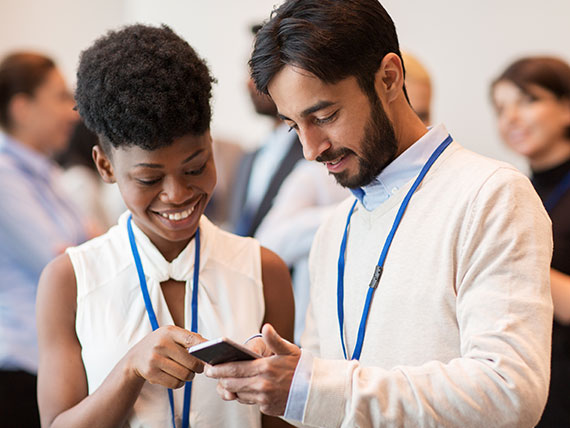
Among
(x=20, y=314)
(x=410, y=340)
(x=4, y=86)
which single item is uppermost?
(x=4, y=86)

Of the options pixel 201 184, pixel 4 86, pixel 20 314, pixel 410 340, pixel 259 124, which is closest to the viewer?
pixel 410 340

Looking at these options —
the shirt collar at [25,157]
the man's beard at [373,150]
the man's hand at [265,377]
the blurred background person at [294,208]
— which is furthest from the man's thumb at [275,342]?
the shirt collar at [25,157]

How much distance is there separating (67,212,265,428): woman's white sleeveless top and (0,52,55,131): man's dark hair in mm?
1824

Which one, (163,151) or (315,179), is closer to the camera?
(163,151)

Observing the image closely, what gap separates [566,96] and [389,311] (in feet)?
5.35

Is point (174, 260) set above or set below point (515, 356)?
above

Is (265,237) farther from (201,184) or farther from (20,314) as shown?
(201,184)

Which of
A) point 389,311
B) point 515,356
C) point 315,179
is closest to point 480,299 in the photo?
point 515,356

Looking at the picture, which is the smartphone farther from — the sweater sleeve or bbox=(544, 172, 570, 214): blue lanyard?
bbox=(544, 172, 570, 214): blue lanyard

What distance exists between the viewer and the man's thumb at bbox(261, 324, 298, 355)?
3.87ft

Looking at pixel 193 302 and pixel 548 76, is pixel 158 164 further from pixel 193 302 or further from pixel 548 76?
pixel 548 76

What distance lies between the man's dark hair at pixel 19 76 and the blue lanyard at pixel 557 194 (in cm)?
231

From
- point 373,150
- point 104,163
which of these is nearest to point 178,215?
point 104,163

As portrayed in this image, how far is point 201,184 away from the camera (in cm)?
147
